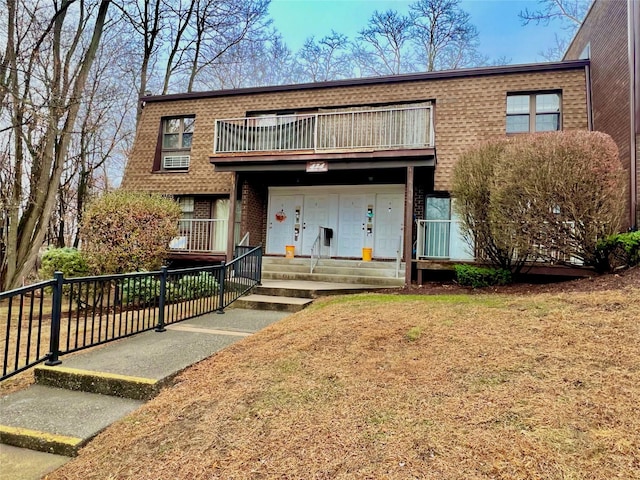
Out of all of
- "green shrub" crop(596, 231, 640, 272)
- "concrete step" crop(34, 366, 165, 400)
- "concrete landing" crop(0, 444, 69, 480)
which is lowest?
"concrete landing" crop(0, 444, 69, 480)

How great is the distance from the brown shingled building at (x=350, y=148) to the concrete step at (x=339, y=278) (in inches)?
20.1

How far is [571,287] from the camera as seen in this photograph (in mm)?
7234

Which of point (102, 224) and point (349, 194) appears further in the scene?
point (349, 194)

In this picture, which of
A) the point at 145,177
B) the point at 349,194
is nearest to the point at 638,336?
the point at 349,194

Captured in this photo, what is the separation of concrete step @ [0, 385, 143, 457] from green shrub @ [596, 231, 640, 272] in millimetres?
7952

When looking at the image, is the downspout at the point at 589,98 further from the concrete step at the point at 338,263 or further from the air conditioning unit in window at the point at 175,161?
the air conditioning unit in window at the point at 175,161

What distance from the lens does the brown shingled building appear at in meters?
10.9

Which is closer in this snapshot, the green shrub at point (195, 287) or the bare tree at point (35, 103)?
the green shrub at point (195, 287)

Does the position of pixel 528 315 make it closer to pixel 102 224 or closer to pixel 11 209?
pixel 102 224

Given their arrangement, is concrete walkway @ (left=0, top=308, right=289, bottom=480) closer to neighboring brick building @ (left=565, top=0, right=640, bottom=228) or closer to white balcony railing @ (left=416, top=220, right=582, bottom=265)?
white balcony railing @ (left=416, top=220, right=582, bottom=265)

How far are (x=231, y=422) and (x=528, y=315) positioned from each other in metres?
3.84

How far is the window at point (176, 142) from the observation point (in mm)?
14875

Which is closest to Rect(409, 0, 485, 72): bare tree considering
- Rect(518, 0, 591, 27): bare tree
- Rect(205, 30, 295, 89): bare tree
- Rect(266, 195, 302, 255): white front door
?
Rect(518, 0, 591, 27): bare tree

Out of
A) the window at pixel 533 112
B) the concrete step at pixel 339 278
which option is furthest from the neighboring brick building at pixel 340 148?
the concrete step at pixel 339 278
